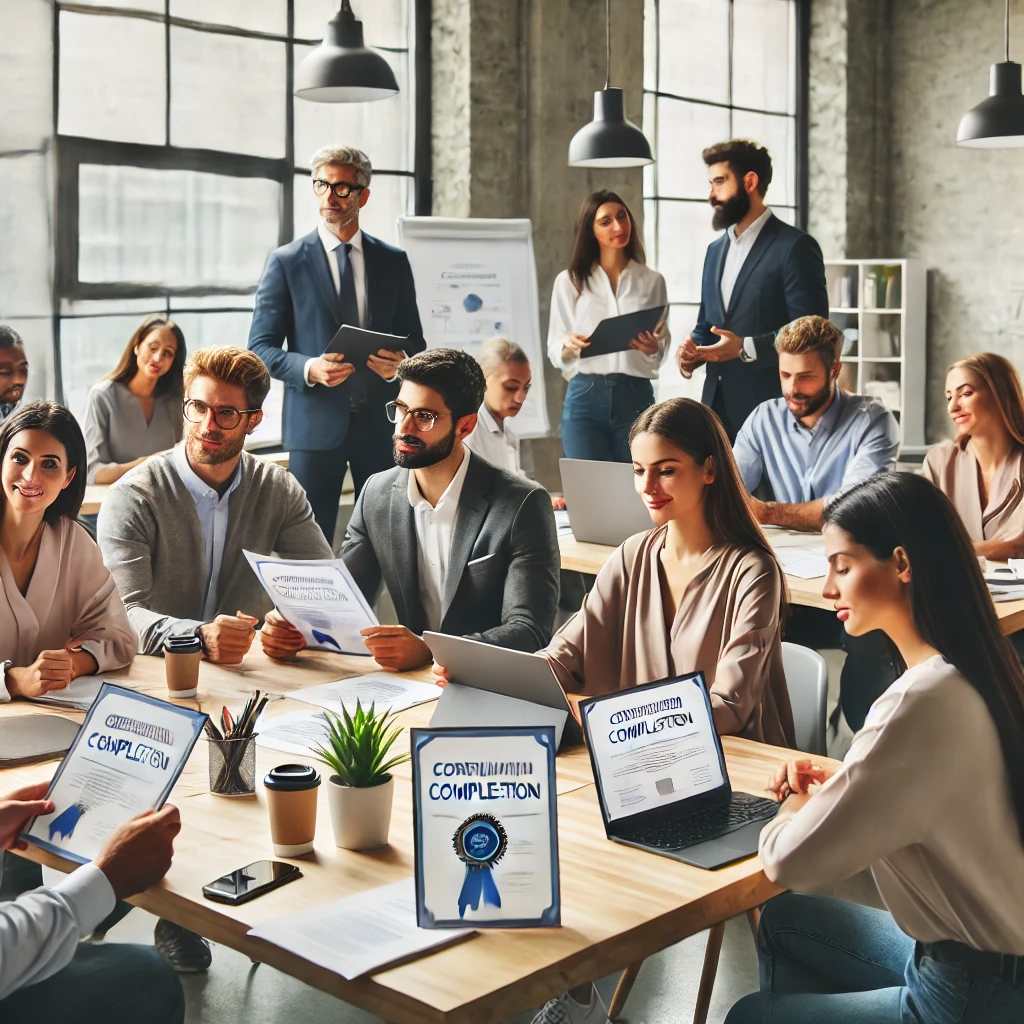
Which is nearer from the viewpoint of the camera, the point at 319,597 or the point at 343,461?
the point at 319,597

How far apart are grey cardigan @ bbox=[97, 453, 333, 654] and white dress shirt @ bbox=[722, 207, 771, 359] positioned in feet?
8.73

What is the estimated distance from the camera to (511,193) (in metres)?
6.69

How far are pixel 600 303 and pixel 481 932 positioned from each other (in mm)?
4560

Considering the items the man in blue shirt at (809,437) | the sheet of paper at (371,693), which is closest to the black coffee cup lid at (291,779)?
the sheet of paper at (371,693)

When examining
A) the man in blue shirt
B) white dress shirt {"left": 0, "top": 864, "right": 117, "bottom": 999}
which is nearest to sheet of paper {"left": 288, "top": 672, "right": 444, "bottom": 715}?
white dress shirt {"left": 0, "top": 864, "right": 117, "bottom": 999}

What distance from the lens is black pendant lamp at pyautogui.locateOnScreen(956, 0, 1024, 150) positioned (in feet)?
19.1

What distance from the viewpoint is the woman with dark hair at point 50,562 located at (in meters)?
2.60

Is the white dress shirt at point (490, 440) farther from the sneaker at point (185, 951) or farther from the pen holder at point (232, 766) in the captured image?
the pen holder at point (232, 766)

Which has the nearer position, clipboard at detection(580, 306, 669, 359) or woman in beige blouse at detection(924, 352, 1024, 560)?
woman in beige blouse at detection(924, 352, 1024, 560)

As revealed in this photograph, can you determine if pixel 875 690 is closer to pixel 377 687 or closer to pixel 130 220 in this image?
pixel 377 687

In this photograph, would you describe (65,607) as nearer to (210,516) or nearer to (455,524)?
(210,516)

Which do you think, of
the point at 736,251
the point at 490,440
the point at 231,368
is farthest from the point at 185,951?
the point at 736,251

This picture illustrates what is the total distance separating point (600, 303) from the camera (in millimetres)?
5809

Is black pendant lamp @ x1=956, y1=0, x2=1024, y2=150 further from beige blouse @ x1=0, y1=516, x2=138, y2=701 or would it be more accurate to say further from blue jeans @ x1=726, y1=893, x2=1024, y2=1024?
blue jeans @ x1=726, y1=893, x2=1024, y2=1024
